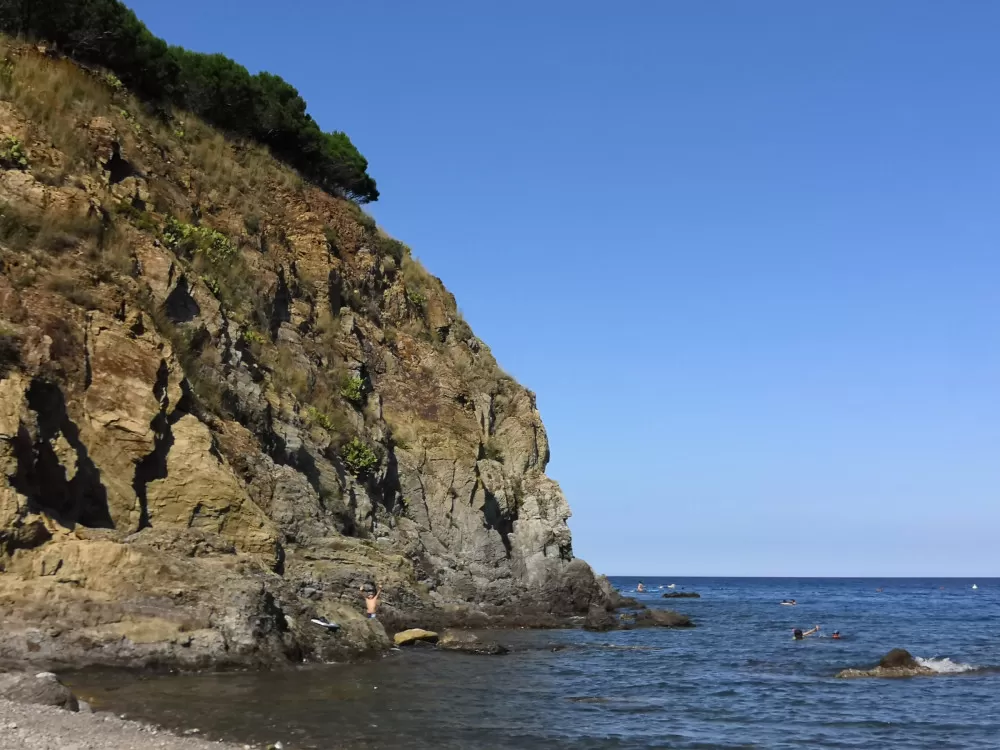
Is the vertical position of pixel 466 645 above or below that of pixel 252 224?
below

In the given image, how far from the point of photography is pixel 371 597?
25.6 metres

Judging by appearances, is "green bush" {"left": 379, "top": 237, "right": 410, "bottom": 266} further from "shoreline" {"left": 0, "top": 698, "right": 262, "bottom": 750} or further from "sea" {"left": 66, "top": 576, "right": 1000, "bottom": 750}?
"shoreline" {"left": 0, "top": 698, "right": 262, "bottom": 750}

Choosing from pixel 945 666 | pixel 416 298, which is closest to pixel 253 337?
pixel 416 298

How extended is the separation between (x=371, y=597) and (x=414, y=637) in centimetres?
194

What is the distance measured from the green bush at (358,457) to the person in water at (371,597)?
6.67 meters

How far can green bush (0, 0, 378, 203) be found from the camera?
112 feet

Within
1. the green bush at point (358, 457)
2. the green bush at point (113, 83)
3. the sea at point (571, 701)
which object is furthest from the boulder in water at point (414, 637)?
the green bush at point (113, 83)

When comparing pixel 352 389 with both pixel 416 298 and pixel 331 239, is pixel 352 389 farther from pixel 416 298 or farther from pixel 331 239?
pixel 416 298

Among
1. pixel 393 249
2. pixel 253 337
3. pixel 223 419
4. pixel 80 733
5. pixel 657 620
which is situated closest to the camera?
pixel 80 733

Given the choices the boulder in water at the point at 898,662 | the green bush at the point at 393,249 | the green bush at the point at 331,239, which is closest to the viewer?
the boulder in water at the point at 898,662

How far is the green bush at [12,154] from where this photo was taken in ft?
79.8

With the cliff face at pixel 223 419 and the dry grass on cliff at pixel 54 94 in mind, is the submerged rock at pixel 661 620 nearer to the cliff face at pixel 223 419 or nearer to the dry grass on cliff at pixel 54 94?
the cliff face at pixel 223 419

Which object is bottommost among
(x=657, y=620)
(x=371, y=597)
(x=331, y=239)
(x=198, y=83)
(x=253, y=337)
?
(x=657, y=620)

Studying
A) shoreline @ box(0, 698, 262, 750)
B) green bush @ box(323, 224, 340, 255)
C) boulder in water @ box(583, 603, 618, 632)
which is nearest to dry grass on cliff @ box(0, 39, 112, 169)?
green bush @ box(323, 224, 340, 255)
